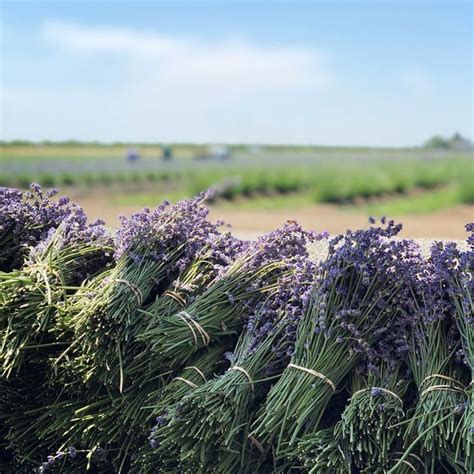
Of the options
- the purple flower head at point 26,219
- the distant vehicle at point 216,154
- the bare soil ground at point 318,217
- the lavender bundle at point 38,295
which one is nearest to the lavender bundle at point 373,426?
the lavender bundle at point 38,295

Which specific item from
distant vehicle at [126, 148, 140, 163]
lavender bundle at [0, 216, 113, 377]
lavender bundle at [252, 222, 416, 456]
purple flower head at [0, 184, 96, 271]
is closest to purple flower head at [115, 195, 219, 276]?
lavender bundle at [0, 216, 113, 377]

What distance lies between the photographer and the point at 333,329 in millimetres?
1902

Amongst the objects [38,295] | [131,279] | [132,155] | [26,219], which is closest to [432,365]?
[131,279]

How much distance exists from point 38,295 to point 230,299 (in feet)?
1.86

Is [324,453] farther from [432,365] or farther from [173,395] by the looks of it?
[173,395]

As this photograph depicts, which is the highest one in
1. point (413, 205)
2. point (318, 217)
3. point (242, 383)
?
point (242, 383)

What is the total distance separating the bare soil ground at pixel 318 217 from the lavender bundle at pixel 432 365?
55.1ft

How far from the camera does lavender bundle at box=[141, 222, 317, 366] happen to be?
2055 mm

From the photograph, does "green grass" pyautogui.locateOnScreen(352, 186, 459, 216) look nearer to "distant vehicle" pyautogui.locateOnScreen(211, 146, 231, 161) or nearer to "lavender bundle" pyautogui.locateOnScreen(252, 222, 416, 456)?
"lavender bundle" pyautogui.locateOnScreen(252, 222, 416, 456)

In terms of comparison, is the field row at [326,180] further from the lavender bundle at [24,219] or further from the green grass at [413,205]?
the lavender bundle at [24,219]

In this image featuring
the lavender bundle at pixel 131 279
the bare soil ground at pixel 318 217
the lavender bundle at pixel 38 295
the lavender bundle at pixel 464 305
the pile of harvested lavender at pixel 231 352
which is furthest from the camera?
the bare soil ground at pixel 318 217

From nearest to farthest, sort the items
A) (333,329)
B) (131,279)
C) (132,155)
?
(333,329)
(131,279)
(132,155)

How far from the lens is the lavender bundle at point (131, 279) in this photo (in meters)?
2.09

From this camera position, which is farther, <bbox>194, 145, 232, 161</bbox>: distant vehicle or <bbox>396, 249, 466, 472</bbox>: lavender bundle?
<bbox>194, 145, 232, 161</bbox>: distant vehicle
